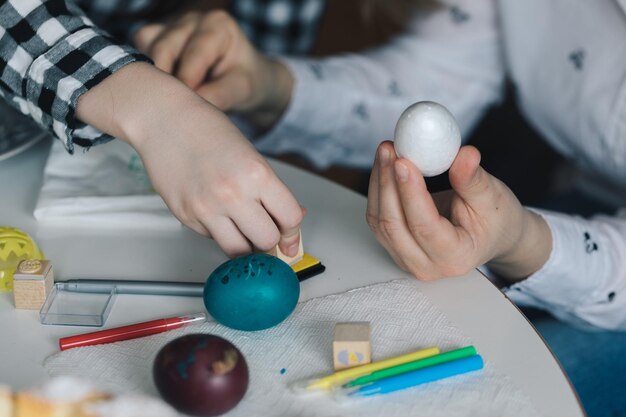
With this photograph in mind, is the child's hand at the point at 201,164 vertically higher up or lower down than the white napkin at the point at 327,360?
higher up

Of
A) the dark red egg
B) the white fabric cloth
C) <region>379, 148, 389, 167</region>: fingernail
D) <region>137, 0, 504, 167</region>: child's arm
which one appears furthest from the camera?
<region>137, 0, 504, 167</region>: child's arm

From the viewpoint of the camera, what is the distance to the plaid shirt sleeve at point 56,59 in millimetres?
538

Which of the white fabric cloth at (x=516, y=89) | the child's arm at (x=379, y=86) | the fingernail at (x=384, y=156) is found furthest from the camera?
the child's arm at (x=379, y=86)

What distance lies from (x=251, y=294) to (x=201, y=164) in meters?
0.10

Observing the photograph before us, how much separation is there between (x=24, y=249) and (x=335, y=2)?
3.90 ft

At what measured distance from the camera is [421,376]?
41 centimetres

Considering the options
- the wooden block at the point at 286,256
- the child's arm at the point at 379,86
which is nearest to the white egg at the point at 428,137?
the wooden block at the point at 286,256

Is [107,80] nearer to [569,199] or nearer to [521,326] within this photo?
[521,326]

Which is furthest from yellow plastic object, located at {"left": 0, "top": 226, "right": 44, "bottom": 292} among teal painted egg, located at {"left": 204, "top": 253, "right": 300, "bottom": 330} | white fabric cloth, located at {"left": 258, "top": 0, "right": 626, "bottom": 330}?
white fabric cloth, located at {"left": 258, "top": 0, "right": 626, "bottom": 330}

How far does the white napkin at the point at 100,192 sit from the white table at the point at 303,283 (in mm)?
11

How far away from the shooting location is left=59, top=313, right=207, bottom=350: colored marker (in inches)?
17.5

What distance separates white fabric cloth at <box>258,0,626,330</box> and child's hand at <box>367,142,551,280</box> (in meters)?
0.13

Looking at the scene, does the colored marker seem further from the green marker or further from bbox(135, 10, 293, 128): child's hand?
bbox(135, 10, 293, 128): child's hand

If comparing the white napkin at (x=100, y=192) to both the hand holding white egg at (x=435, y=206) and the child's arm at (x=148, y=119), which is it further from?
the hand holding white egg at (x=435, y=206)
